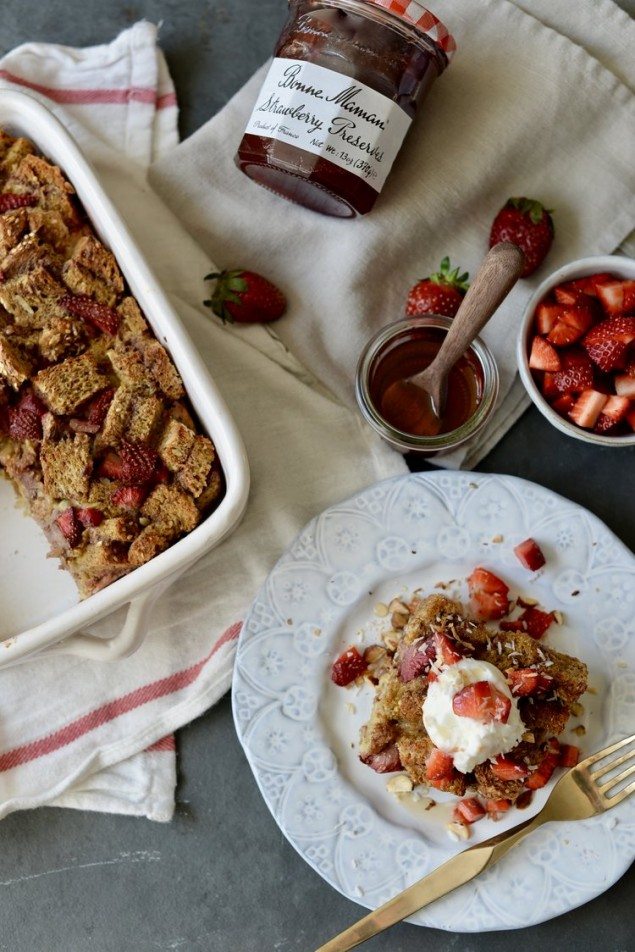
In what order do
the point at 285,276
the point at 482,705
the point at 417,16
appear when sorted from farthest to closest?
1. the point at 285,276
2. the point at 417,16
3. the point at 482,705

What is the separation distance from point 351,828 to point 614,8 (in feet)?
6.87

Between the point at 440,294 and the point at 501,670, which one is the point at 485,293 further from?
the point at 501,670

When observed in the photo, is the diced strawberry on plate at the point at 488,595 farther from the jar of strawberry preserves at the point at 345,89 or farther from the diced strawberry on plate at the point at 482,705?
the jar of strawberry preserves at the point at 345,89

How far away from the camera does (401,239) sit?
7.14 ft

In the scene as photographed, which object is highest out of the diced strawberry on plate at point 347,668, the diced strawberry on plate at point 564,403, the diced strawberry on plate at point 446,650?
the diced strawberry on plate at point 564,403

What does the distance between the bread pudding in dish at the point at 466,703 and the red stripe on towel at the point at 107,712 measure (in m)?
0.34

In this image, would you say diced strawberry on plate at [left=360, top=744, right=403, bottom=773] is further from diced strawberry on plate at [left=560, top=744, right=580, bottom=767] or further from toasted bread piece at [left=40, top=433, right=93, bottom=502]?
toasted bread piece at [left=40, top=433, right=93, bottom=502]

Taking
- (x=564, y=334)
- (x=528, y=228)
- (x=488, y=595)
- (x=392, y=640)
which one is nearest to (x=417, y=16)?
(x=528, y=228)

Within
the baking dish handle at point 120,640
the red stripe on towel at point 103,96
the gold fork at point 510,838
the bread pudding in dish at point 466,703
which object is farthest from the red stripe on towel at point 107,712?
the red stripe on towel at point 103,96

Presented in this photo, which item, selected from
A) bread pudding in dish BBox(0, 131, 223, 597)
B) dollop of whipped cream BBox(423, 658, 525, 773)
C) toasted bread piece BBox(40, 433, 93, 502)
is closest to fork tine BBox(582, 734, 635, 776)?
dollop of whipped cream BBox(423, 658, 525, 773)

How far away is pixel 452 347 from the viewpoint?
1962 mm

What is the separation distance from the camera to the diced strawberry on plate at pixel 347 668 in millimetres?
2029

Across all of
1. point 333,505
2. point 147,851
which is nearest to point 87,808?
point 147,851

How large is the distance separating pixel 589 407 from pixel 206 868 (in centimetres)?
144
